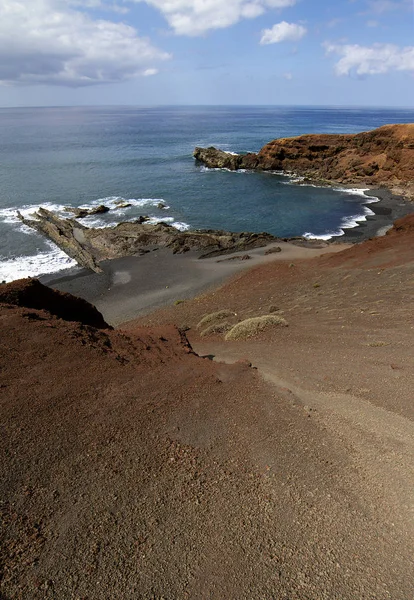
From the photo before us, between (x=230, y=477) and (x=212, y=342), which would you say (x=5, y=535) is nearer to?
(x=230, y=477)

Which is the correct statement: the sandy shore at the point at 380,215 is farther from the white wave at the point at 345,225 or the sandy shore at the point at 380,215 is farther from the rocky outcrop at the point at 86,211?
the rocky outcrop at the point at 86,211

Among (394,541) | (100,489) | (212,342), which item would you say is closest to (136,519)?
(100,489)

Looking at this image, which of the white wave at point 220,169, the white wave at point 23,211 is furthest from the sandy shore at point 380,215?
the white wave at point 23,211

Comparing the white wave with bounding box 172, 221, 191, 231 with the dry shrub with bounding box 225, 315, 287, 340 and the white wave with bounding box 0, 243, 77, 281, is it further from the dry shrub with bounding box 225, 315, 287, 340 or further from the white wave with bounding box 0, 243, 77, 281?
the dry shrub with bounding box 225, 315, 287, 340

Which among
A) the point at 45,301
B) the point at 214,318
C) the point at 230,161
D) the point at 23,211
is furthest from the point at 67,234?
the point at 230,161

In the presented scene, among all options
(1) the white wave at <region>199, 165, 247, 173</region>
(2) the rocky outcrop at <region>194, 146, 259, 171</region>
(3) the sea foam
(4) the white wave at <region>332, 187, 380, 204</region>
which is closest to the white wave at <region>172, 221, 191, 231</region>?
(3) the sea foam

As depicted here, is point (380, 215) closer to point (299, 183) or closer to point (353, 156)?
point (299, 183)

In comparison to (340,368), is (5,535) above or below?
above
